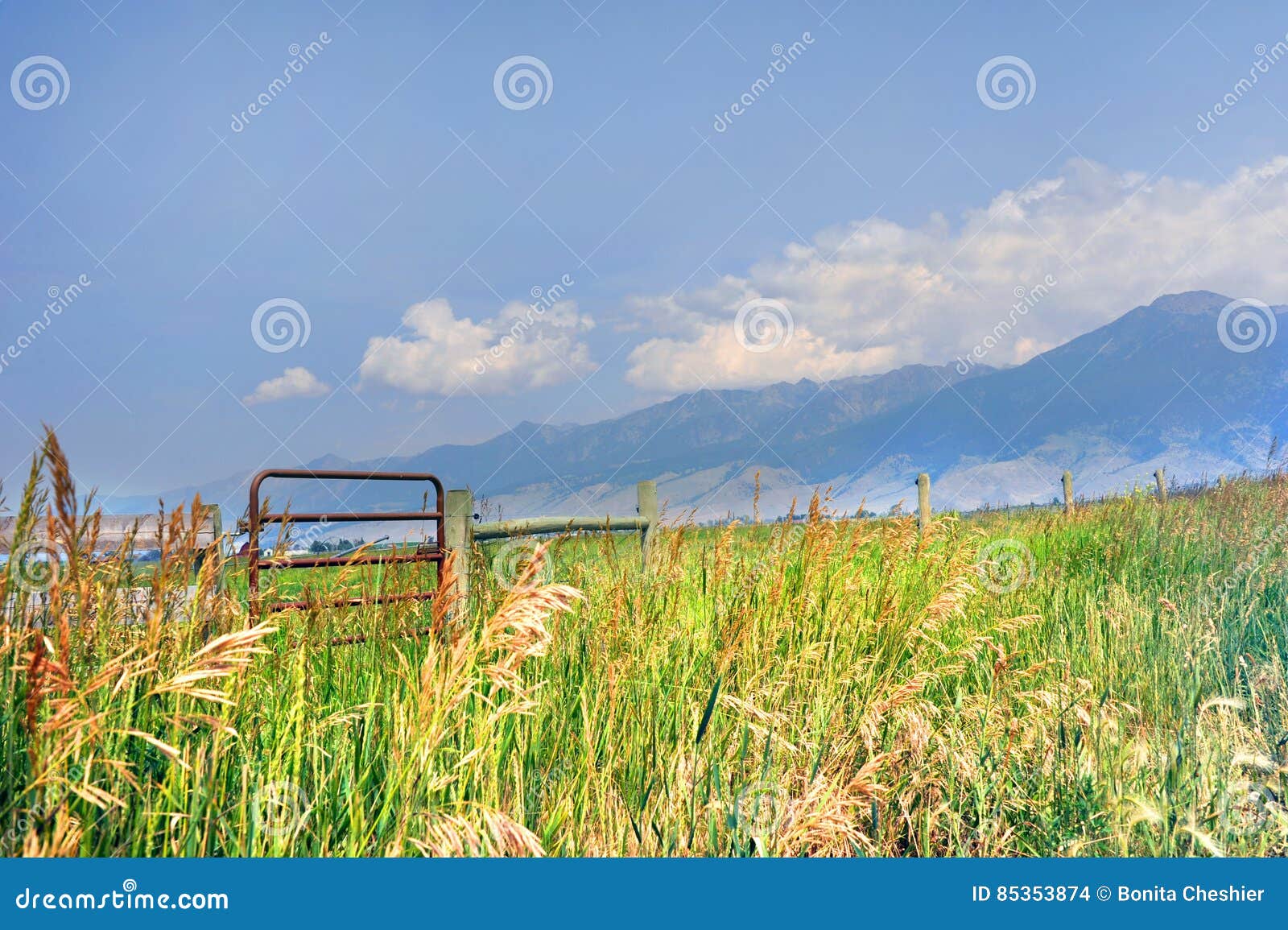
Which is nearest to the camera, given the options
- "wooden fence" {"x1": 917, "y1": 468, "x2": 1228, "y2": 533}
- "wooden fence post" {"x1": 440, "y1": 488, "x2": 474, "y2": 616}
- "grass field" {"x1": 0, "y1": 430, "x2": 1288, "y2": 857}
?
"grass field" {"x1": 0, "y1": 430, "x2": 1288, "y2": 857}

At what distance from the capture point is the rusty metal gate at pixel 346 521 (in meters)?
3.45

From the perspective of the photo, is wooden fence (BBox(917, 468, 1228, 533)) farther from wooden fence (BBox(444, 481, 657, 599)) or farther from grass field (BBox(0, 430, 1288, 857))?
wooden fence (BBox(444, 481, 657, 599))

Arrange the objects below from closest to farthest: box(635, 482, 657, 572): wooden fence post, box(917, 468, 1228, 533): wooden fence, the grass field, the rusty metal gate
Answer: the grass field, the rusty metal gate, box(917, 468, 1228, 533): wooden fence, box(635, 482, 657, 572): wooden fence post

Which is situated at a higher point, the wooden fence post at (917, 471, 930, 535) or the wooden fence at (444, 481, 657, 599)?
the wooden fence post at (917, 471, 930, 535)

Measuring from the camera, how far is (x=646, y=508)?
31.5ft

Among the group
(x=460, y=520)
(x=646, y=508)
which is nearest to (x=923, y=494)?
(x=646, y=508)

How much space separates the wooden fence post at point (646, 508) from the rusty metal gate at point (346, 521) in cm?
334

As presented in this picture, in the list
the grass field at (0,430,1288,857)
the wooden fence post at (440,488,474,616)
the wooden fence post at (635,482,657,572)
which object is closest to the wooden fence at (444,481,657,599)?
the wooden fence post at (440,488,474,616)

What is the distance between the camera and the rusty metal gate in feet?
11.3

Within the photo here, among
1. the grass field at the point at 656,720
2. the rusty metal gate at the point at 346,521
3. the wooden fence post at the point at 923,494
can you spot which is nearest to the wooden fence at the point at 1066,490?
→ the wooden fence post at the point at 923,494

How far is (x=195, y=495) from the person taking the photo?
189 centimetres

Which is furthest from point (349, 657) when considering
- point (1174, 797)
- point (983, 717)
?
point (1174, 797)

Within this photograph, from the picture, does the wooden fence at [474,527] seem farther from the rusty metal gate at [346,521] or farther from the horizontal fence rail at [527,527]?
the rusty metal gate at [346,521]

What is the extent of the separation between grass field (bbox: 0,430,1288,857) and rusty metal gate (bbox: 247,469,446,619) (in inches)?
8.0
